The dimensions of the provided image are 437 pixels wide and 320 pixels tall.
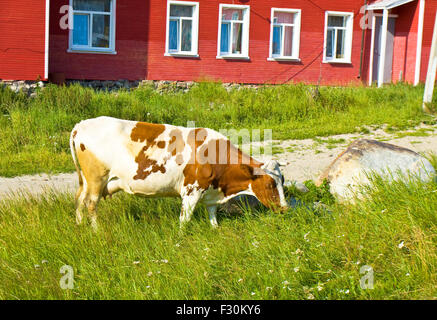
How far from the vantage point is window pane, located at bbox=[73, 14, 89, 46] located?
19500 millimetres

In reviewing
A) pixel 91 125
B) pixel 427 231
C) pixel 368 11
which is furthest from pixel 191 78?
pixel 427 231

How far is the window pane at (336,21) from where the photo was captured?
74.4ft

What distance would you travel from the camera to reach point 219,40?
68.9 ft

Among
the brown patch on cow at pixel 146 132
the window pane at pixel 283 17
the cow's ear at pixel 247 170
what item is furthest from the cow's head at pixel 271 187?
the window pane at pixel 283 17

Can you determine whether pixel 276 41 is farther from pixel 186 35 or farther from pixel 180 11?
pixel 180 11

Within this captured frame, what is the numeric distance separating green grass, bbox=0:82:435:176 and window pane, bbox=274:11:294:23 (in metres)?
5.30

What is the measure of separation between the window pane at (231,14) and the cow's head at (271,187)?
15.8 m

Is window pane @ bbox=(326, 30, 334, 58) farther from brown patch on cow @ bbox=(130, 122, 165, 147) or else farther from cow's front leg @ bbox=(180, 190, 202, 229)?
cow's front leg @ bbox=(180, 190, 202, 229)

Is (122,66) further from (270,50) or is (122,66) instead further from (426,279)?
(426,279)

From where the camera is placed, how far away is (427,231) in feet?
16.5

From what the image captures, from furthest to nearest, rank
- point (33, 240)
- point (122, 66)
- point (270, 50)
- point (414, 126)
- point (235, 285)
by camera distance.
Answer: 1. point (270, 50)
2. point (122, 66)
3. point (414, 126)
4. point (33, 240)
5. point (235, 285)

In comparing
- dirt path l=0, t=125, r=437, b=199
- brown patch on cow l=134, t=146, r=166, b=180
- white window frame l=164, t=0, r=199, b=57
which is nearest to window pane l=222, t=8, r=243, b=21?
white window frame l=164, t=0, r=199, b=57

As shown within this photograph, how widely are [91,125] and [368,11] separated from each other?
736 inches
